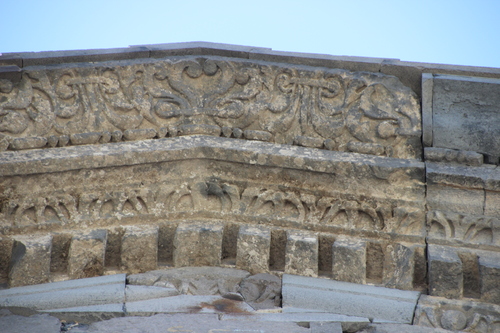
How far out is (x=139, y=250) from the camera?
5.36 m

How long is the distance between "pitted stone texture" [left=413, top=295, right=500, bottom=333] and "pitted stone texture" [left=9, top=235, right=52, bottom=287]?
2.31 meters

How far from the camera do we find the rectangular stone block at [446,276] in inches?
197

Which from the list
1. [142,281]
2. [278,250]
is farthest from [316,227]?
[142,281]

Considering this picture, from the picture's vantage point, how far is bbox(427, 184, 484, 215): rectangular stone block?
517 centimetres

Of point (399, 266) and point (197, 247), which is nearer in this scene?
point (399, 266)

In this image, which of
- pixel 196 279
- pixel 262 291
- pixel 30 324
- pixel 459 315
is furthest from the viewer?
pixel 196 279

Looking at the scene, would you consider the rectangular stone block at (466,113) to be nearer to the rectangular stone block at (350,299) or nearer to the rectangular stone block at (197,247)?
the rectangular stone block at (350,299)

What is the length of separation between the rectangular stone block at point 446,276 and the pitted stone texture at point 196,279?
1.19 meters

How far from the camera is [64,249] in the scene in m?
5.32

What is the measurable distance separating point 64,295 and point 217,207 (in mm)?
1259

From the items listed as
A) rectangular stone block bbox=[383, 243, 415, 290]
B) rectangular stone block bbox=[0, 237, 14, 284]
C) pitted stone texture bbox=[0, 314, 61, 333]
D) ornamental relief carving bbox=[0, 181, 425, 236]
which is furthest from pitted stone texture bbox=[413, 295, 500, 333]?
rectangular stone block bbox=[0, 237, 14, 284]

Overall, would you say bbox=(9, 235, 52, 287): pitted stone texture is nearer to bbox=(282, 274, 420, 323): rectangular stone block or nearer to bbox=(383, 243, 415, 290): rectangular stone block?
bbox=(282, 274, 420, 323): rectangular stone block

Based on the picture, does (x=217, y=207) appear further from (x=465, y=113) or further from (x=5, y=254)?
(x=465, y=113)

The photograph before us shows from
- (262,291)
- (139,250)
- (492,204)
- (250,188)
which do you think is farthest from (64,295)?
(492,204)
